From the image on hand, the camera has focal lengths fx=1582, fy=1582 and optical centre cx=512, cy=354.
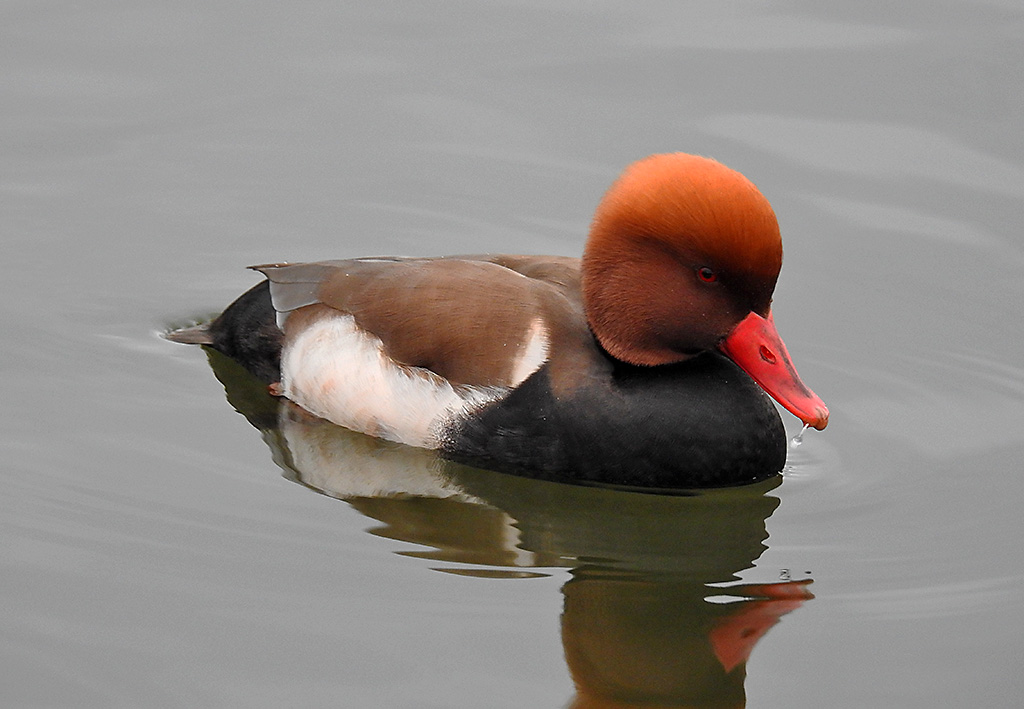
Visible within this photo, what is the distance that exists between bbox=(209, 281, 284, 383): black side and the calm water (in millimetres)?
130

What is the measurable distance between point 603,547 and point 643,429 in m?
0.47

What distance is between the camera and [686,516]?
229 inches

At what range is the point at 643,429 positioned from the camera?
5.78 metres

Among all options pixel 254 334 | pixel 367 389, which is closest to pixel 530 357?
pixel 367 389

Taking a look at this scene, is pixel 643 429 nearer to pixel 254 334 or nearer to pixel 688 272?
pixel 688 272

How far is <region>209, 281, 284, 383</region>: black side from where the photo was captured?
6668 millimetres

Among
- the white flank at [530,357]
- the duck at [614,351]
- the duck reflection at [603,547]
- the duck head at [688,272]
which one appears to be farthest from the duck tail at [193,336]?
the duck head at [688,272]

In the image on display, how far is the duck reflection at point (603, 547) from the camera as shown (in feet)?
16.3

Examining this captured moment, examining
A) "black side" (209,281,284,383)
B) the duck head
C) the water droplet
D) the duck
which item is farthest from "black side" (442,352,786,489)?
"black side" (209,281,284,383)

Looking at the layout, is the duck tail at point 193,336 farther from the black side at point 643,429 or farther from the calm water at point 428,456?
the black side at point 643,429

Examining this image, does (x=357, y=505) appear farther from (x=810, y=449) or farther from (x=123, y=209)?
(x=123, y=209)

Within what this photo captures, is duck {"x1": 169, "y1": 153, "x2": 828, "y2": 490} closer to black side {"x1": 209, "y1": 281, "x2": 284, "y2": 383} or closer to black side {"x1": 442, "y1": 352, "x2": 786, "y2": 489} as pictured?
black side {"x1": 442, "y1": 352, "x2": 786, "y2": 489}

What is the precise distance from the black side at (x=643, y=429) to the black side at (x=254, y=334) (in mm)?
1115

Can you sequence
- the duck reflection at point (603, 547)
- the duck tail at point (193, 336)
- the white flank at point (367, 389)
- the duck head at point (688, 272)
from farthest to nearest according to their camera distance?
1. the duck tail at point (193, 336)
2. the white flank at point (367, 389)
3. the duck head at point (688, 272)
4. the duck reflection at point (603, 547)
